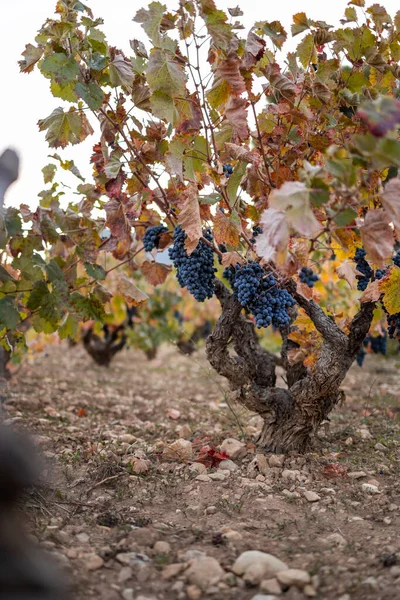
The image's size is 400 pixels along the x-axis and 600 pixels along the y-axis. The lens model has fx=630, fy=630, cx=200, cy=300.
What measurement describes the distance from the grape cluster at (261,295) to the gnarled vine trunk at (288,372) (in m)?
0.18

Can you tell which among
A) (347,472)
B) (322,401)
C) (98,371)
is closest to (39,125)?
(322,401)

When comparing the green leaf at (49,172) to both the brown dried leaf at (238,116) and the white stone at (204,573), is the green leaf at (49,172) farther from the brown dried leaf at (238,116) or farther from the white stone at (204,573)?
the white stone at (204,573)

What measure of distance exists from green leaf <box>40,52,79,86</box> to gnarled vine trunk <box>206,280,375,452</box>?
1298 millimetres

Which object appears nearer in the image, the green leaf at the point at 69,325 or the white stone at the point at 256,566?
the white stone at the point at 256,566

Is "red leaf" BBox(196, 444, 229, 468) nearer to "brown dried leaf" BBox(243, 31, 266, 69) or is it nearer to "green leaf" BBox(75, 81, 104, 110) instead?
"green leaf" BBox(75, 81, 104, 110)

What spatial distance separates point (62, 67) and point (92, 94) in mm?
183

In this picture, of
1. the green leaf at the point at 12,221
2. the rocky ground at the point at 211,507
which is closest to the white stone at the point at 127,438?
the rocky ground at the point at 211,507

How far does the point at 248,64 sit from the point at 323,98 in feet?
1.47

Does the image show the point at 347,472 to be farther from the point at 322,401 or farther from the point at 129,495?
the point at 129,495

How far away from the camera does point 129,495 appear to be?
3041mm

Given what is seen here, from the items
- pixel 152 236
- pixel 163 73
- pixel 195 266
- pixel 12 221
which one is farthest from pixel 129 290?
pixel 163 73

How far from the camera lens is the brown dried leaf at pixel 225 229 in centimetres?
286

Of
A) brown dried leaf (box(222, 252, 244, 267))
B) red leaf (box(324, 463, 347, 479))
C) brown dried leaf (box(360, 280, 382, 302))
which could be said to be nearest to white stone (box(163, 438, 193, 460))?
red leaf (box(324, 463, 347, 479))

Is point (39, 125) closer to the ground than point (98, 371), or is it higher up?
higher up
